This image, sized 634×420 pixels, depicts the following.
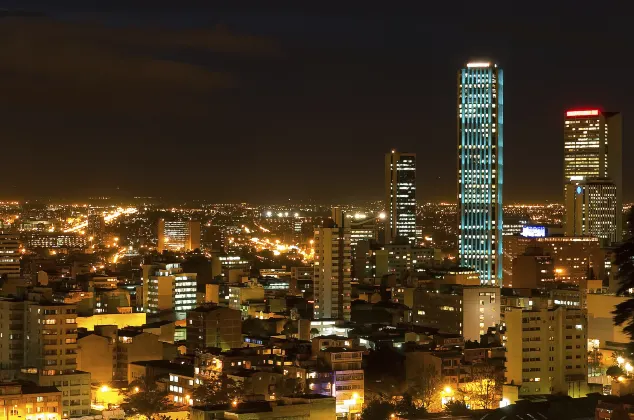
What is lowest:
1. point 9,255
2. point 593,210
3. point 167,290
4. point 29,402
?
point 29,402

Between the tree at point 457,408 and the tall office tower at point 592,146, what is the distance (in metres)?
54.2

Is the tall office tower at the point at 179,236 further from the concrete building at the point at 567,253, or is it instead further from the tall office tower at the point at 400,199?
the concrete building at the point at 567,253

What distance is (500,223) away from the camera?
51969 millimetres

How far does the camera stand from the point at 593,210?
74.8 m

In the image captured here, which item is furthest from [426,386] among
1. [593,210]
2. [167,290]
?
[593,210]

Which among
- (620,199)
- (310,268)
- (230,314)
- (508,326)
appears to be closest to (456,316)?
(230,314)

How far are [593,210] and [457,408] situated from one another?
50151 mm

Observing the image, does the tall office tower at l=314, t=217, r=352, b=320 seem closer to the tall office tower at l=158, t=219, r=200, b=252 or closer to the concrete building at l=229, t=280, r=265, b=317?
the concrete building at l=229, t=280, r=265, b=317

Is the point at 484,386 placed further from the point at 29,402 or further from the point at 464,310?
the point at 464,310

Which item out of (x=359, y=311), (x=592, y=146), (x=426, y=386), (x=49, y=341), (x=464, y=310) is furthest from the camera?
(x=592, y=146)

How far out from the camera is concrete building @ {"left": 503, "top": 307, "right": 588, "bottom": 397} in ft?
96.8

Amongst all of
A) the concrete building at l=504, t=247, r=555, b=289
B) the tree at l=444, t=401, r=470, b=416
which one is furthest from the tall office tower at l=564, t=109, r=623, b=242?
the tree at l=444, t=401, r=470, b=416

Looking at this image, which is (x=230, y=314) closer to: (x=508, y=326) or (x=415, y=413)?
(x=508, y=326)

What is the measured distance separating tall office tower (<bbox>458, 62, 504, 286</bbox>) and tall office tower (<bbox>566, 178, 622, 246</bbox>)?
22172 millimetres
